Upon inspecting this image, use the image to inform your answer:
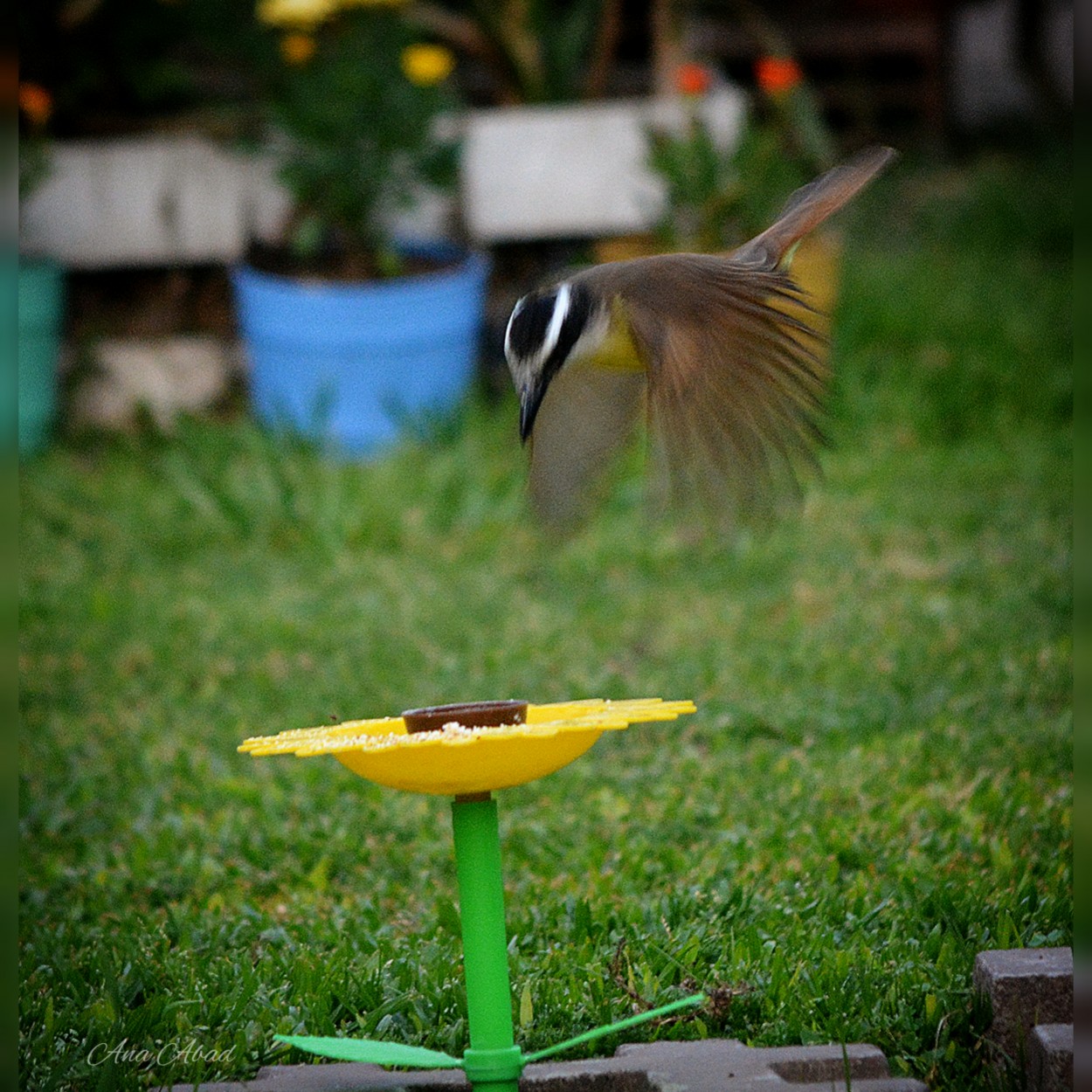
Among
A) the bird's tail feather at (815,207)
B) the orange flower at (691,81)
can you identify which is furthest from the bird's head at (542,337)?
the orange flower at (691,81)

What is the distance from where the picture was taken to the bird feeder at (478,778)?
74.5 inches

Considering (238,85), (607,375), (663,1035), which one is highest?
(238,85)

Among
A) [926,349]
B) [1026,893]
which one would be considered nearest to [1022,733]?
[1026,893]

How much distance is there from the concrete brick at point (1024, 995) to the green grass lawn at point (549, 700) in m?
0.06

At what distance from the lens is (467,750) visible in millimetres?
1879

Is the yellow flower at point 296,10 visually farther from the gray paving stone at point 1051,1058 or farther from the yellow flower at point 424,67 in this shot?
the gray paving stone at point 1051,1058

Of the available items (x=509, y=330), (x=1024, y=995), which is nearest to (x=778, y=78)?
(x=509, y=330)

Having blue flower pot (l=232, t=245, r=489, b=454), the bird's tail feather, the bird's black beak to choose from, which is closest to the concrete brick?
the bird's black beak

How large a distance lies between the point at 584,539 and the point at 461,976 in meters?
3.04

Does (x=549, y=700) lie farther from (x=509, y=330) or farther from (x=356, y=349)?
(x=356, y=349)

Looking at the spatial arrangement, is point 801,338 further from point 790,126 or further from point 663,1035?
point 790,126

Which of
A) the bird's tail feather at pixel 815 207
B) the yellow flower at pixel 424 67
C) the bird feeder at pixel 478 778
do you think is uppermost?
the yellow flower at pixel 424 67

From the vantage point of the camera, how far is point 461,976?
8.39ft

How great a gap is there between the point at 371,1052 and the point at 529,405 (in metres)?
1.03
